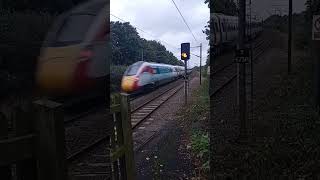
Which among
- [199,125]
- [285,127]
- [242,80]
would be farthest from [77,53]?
[285,127]

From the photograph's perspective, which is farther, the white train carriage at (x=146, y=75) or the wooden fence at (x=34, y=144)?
the white train carriage at (x=146, y=75)

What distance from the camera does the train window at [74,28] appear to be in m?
2.55

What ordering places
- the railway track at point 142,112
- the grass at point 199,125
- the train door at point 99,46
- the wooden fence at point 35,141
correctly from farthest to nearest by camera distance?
the grass at point 199,125 < the railway track at point 142,112 < the train door at point 99,46 < the wooden fence at point 35,141

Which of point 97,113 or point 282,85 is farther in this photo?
point 282,85

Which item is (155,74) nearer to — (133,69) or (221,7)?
(133,69)

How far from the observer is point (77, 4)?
2643 mm

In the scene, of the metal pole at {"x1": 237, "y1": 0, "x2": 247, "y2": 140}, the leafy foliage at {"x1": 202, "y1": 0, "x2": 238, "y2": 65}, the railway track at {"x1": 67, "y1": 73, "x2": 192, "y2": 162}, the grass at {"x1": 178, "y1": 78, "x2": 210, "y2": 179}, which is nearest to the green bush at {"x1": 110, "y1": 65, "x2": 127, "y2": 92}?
the railway track at {"x1": 67, "y1": 73, "x2": 192, "y2": 162}

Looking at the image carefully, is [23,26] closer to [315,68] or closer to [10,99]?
[10,99]

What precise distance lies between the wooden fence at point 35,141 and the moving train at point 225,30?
1.86 metres

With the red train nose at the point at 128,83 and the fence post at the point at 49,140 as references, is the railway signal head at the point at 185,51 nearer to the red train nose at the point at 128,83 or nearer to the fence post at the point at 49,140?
the red train nose at the point at 128,83

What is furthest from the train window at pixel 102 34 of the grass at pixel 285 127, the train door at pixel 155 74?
the grass at pixel 285 127

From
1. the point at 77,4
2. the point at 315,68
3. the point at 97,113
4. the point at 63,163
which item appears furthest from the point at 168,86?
the point at 315,68

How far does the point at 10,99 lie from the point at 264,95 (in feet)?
9.72

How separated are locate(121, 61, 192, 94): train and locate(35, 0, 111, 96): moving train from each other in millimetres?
192
